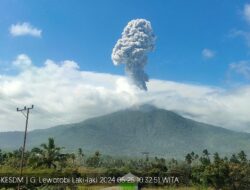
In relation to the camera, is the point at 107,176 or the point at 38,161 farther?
the point at 38,161

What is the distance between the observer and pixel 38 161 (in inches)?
2386

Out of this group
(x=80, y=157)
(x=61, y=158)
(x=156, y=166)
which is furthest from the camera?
(x=80, y=157)

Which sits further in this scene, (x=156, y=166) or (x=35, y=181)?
(x=156, y=166)

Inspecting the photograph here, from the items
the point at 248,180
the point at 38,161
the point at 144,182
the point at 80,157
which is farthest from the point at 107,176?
the point at 80,157

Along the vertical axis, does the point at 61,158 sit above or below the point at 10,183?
above

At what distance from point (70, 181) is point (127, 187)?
617cm

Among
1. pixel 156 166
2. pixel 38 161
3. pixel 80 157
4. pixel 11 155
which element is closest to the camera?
pixel 38 161

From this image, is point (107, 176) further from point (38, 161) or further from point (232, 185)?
point (232, 185)

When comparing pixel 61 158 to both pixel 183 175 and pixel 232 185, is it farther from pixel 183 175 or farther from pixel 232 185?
pixel 232 185

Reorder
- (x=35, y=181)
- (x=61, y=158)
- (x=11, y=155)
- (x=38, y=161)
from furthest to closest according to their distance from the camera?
(x=11, y=155) → (x=61, y=158) → (x=38, y=161) → (x=35, y=181)

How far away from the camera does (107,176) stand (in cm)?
5488

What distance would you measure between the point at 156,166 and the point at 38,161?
20697mm

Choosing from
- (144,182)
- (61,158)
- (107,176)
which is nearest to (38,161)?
(61,158)

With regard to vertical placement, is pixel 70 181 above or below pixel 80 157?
below
